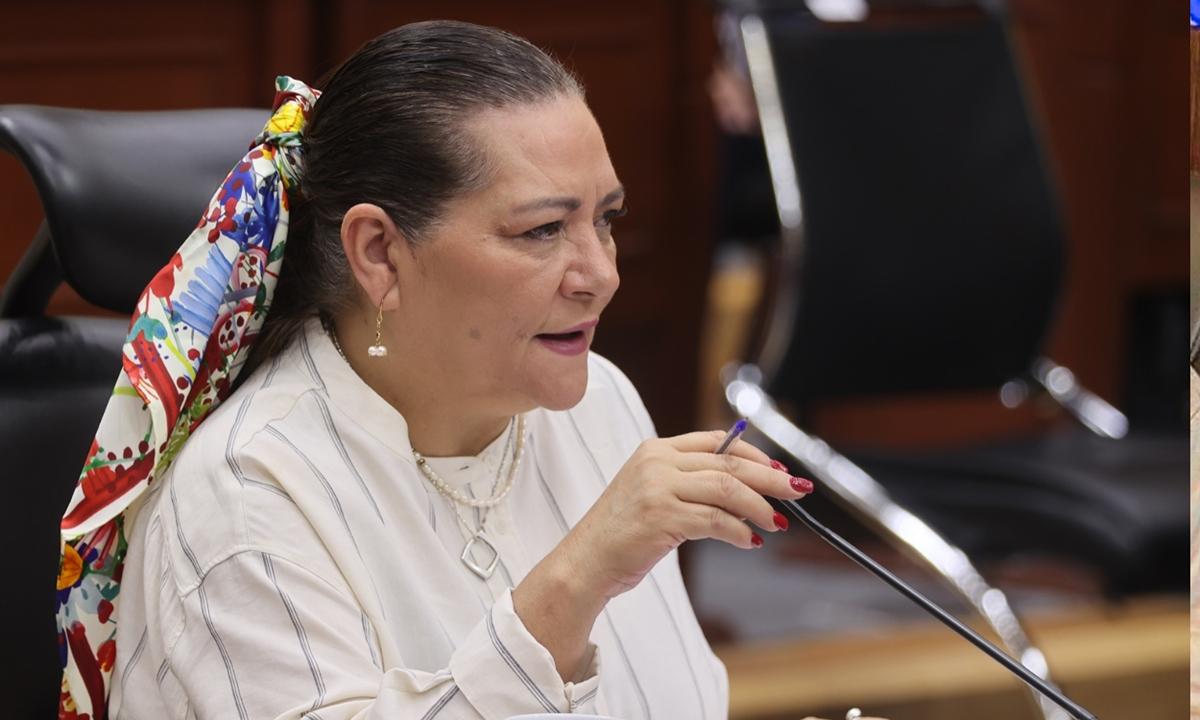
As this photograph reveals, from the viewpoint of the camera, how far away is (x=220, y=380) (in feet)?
4.16

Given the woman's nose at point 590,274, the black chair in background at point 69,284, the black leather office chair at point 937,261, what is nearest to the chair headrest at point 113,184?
the black chair in background at point 69,284

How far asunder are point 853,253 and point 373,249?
129 centimetres

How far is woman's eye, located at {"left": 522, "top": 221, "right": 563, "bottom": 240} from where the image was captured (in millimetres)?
1230

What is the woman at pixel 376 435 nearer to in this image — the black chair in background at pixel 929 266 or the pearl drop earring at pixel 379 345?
the pearl drop earring at pixel 379 345

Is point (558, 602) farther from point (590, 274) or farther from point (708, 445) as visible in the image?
point (590, 274)

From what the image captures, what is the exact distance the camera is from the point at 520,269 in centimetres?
122

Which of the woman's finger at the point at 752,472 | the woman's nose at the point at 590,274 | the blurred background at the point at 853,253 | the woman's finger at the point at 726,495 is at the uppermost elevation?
the blurred background at the point at 853,253

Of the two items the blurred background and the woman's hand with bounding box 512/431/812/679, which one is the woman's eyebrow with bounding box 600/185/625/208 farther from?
the blurred background

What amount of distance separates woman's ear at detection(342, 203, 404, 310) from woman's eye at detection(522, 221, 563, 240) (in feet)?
0.32

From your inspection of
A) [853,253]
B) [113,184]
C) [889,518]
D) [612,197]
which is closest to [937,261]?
[853,253]

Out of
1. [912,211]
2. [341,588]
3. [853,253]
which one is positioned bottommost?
[341,588]

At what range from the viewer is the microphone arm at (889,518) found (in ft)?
6.28

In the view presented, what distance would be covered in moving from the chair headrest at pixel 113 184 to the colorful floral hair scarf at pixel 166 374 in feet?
0.35

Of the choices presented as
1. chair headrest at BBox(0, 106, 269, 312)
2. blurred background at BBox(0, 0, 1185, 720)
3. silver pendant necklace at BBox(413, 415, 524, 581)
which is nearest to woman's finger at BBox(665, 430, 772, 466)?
silver pendant necklace at BBox(413, 415, 524, 581)
